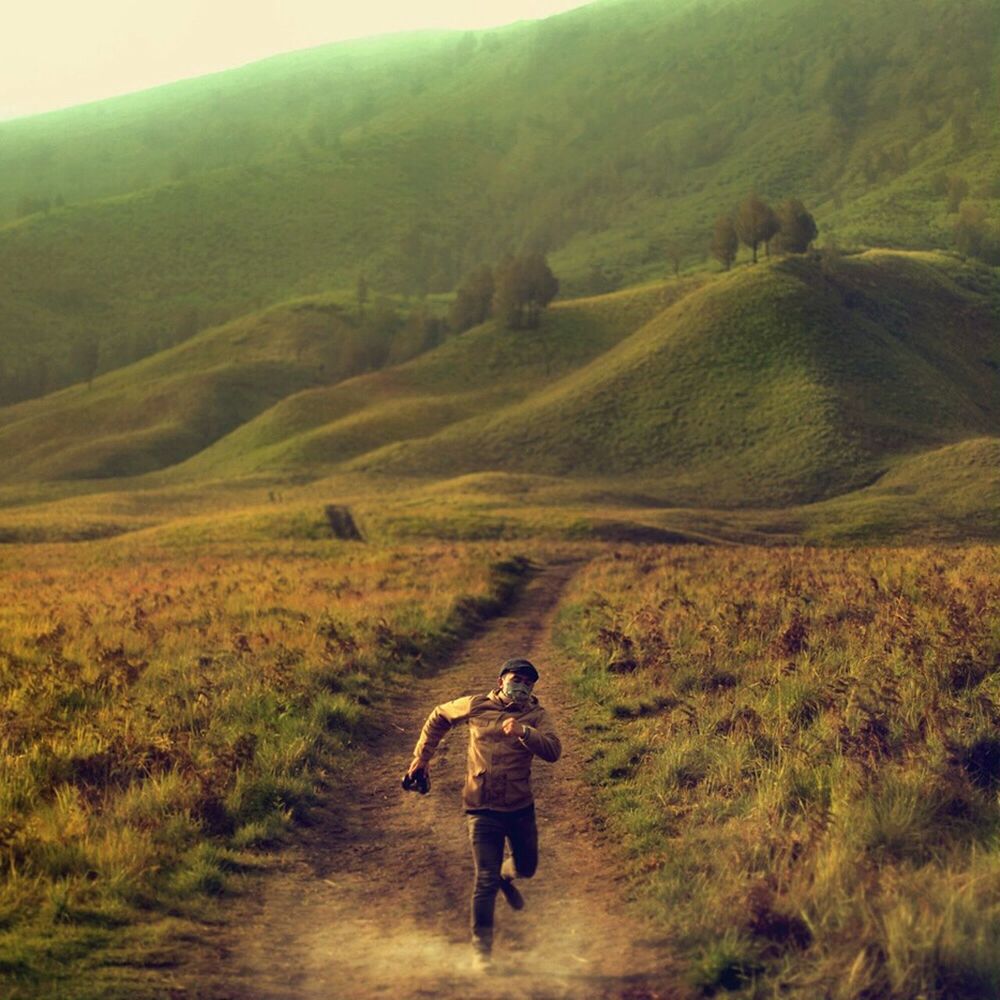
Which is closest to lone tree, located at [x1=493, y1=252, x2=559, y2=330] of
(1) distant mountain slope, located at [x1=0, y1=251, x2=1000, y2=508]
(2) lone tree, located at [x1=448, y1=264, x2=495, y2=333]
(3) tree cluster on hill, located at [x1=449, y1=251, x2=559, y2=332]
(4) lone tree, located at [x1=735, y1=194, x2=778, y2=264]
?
(3) tree cluster on hill, located at [x1=449, y1=251, x2=559, y2=332]

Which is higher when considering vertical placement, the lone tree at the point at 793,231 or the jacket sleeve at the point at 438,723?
the lone tree at the point at 793,231

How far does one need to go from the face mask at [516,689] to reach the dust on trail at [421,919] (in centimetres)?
157

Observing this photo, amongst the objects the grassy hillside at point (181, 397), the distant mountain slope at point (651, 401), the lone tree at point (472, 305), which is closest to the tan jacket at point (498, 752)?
the distant mountain slope at point (651, 401)

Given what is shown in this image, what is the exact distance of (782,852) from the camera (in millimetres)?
8742

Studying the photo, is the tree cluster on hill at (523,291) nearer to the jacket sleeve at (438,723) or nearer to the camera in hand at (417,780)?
the jacket sleeve at (438,723)

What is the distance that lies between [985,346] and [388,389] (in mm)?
65820

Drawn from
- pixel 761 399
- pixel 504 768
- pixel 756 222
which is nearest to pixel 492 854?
pixel 504 768

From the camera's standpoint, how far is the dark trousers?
8.02m

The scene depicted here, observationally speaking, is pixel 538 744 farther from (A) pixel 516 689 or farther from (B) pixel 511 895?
(B) pixel 511 895

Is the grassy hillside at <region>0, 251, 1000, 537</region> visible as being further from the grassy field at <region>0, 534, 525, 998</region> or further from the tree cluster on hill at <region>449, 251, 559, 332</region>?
the grassy field at <region>0, 534, 525, 998</region>

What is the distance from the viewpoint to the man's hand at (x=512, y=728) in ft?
28.0

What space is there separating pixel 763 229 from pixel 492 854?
130878 millimetres

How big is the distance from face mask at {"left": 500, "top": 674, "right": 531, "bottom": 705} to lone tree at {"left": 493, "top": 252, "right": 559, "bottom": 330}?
448 ft

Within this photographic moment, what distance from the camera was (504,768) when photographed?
863cm
